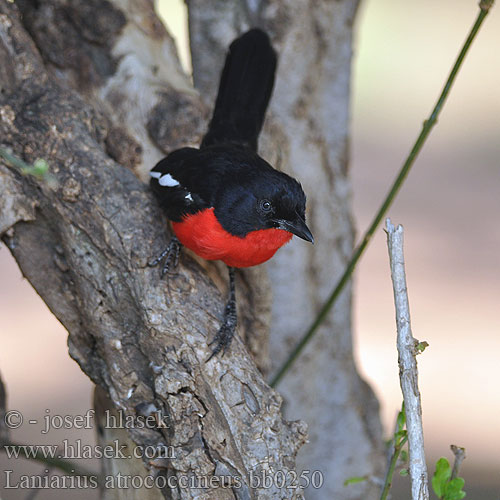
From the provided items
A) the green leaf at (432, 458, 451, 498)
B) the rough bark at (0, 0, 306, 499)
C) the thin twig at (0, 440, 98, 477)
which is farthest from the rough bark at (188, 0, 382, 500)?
the green leaf at (432, 458, 451, 498)

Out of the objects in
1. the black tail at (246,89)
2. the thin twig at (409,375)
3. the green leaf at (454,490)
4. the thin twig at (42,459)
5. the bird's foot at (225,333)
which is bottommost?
A: the green leaf at (454,490)

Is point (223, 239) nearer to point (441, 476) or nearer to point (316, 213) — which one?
point (441, 476)

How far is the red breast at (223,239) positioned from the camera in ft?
6.61

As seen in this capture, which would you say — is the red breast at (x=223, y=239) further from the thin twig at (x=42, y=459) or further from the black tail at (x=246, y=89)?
the thin twig at (x=42, y=459)

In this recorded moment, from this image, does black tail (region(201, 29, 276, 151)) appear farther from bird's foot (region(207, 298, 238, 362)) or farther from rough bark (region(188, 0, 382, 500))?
bird's foot (region(207, 298, 238, 362))

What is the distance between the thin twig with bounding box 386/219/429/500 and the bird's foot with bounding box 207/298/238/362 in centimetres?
56

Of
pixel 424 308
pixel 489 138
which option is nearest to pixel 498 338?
pixel 424 308

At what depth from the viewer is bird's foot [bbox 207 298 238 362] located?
1.93 meters

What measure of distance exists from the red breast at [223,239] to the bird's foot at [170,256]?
0.17 feet

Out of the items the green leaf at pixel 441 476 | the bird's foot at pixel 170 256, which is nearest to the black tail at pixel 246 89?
the bird's foot at pixel 170 256

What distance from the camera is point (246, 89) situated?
8.11 ft

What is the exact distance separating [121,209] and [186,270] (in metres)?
0.24

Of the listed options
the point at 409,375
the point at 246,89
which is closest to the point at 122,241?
the point at 246,89

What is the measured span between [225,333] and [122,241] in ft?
1.20
